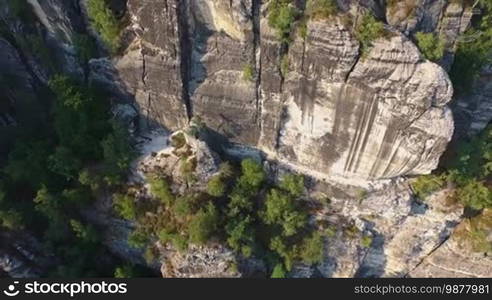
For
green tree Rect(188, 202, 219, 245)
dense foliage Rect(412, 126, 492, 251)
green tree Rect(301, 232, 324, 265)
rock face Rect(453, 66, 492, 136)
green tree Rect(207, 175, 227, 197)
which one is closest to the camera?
rock face Rect(453, 66, 492, 136)

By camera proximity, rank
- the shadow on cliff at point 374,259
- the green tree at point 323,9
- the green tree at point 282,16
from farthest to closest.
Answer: the shadow on cliff at point 374,259
the green tree at point 282,16
the green tree at point 323,9

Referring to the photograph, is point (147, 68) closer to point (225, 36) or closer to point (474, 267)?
point (225, 36)

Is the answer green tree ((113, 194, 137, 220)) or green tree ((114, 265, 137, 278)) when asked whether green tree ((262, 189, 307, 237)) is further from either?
green tree ((114, 265, 137, 278))

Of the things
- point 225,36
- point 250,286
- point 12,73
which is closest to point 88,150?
point 12,73

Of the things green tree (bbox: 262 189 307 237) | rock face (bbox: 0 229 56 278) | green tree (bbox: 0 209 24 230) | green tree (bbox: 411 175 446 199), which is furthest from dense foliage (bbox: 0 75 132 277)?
green tree (bbox: 411 175 446 199)

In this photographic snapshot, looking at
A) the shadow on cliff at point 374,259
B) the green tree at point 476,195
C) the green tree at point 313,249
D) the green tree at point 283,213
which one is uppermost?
the green tree at point 476,195

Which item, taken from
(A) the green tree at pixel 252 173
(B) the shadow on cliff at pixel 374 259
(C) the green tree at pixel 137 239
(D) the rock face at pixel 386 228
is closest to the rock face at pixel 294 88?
(A) the green tree at pixel 252 173

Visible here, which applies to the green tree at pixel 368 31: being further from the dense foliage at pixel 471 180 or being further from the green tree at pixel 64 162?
the green tree at pixel 64 162

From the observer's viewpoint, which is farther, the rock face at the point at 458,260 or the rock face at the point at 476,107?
the rock face at the point at 458,260

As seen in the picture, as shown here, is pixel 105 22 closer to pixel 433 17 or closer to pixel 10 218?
pixel 10 218
